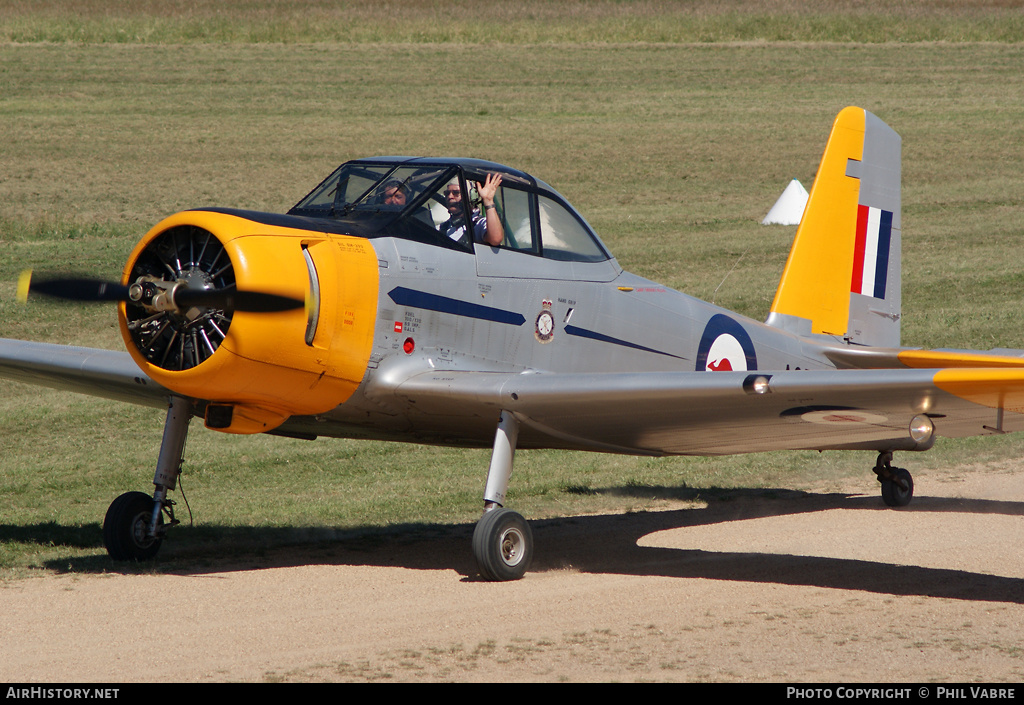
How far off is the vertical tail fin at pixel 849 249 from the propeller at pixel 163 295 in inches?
238

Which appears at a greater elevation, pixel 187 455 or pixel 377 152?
pixel 377 152

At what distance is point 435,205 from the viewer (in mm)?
8820

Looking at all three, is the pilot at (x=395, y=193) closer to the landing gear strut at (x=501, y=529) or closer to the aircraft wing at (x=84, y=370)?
the landing gear strut at (x=501, y=529)

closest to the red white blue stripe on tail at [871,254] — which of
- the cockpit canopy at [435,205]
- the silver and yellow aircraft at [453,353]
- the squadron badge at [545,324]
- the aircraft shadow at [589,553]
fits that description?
the silver and yellow aircraft at [453,353]

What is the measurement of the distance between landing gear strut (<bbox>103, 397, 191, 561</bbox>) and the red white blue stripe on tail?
695cm

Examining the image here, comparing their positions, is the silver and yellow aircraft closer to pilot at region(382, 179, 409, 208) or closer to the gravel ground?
pilot at region(382, 179, 409, 208)

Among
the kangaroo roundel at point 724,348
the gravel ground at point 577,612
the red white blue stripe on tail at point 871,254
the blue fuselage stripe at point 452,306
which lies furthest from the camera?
the red white blue stripe on tail at point 871,254

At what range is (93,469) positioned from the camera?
1274 cm

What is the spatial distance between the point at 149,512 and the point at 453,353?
8.91ft

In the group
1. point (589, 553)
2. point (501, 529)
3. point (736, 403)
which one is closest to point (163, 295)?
point (501, 529)

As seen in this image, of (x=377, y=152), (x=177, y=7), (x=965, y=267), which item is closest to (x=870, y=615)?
(x=965, y=267)

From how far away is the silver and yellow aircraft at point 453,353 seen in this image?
7641mm

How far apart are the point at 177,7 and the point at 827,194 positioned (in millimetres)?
36202

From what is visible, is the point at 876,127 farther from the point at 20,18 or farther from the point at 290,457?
the point at 20,18
